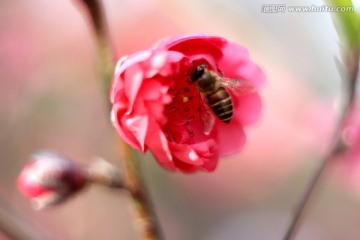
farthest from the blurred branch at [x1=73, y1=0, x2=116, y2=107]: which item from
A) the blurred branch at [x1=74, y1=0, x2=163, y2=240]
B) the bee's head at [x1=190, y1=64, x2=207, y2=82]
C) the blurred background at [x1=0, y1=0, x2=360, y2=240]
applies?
the blurred background at [x1=0, y1=0, x2=360, y2=240]

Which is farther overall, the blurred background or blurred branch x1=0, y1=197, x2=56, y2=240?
the blurred background

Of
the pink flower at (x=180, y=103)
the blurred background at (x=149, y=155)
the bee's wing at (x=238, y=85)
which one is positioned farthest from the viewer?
the blurred background at (x=149, y=155)

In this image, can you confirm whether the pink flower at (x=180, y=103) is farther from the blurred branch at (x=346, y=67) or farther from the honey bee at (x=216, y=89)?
the blurred branch at (x=346, y=67)

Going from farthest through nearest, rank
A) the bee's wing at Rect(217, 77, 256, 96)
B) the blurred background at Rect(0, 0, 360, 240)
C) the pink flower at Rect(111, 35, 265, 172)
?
the blurred background at Rect(0, 0, 360, 240) < the bee's wing at Rect(217, 77, 256, 96) < the pink flower at Rect(111, 35, 265, 172)

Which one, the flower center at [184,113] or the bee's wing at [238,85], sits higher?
the bee's wing at [238,85]

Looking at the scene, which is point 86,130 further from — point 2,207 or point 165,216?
point 2,207

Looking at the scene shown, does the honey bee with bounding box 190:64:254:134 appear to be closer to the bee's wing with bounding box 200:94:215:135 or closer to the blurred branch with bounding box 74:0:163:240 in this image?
the bee's wing with bounding box 200:94:215:135

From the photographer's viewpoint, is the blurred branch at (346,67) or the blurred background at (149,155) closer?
the blurred branch at (346,67)

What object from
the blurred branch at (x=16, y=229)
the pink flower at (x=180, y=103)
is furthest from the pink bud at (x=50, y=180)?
the pink flower at (x=180, y=103)
